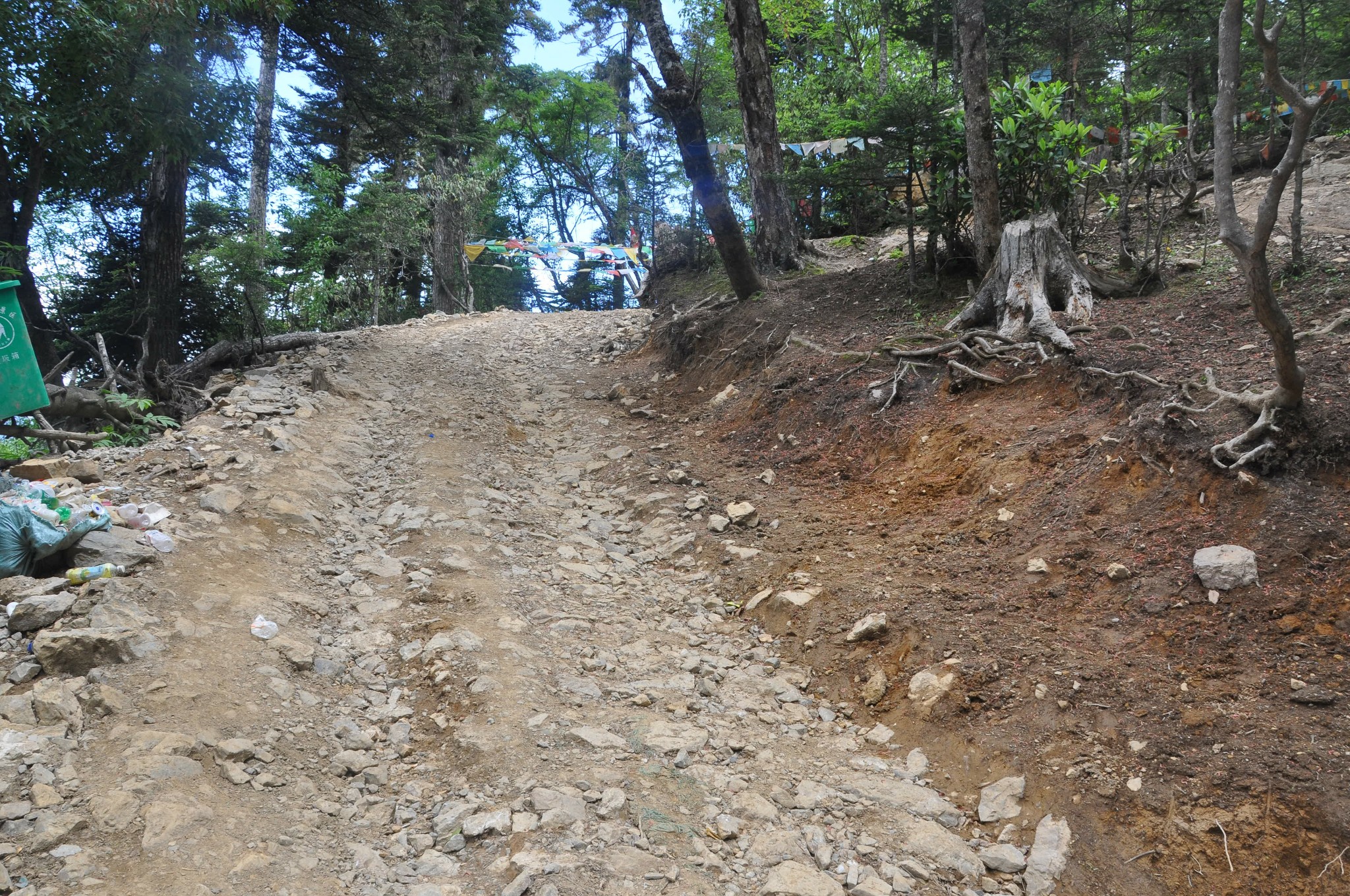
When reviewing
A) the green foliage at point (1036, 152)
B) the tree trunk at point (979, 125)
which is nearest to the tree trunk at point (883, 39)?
the green foliage at point (1036, 152)

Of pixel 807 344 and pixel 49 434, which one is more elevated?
pixel 49 434

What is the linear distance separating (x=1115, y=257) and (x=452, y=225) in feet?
50.9

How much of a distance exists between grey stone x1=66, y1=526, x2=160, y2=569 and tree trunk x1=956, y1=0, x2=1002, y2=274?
6.61 meters

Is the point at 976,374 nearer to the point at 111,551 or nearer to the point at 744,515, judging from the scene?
the point at 744,515

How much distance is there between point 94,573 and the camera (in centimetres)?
362

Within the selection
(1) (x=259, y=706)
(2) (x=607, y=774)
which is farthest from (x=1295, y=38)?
(1) (x=259, y=706)

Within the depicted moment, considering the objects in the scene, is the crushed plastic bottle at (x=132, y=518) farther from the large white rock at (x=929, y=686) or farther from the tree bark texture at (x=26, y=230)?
the tree bark texture at (x=26, y=230)

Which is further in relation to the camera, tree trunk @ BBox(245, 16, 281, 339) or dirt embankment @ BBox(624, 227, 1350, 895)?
tree trunk @ BBox(245, 16, 281, 339)

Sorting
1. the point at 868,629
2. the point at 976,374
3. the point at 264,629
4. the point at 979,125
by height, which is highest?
the point at 979,125

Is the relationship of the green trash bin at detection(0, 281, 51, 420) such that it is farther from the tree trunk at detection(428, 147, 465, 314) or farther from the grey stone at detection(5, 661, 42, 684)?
the tree trunk at detection(428, 147, 465, 314)

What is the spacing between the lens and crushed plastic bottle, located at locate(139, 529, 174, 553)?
3.99 meters

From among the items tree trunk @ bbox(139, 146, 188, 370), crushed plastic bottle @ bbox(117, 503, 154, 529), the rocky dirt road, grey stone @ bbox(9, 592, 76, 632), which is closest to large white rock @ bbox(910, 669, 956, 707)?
the rocky dirt road

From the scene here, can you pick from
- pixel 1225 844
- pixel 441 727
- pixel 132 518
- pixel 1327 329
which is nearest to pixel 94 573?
pixel 132 518

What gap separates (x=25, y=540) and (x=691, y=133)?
710 cm
